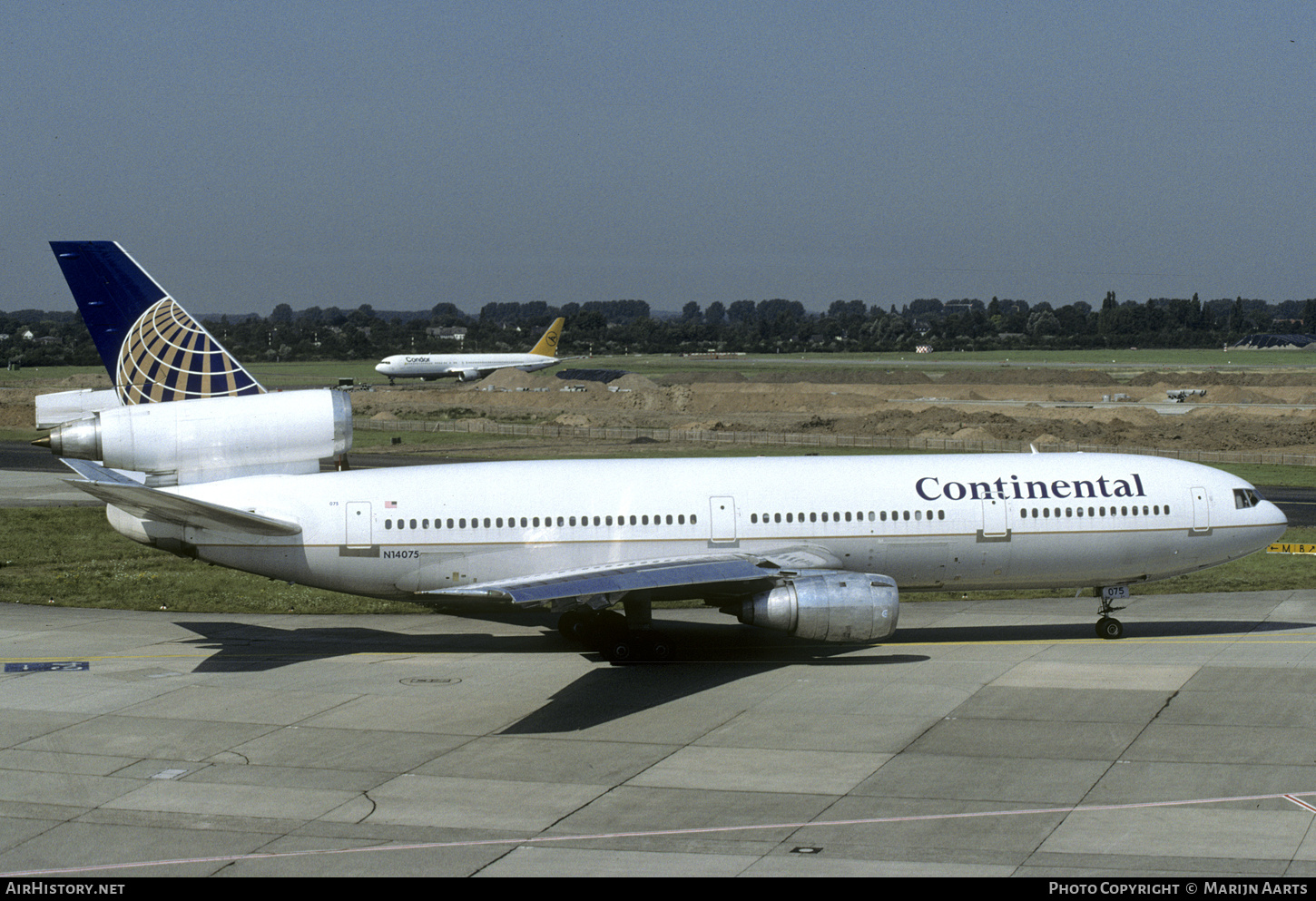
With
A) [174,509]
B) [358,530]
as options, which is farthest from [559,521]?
[174,509]

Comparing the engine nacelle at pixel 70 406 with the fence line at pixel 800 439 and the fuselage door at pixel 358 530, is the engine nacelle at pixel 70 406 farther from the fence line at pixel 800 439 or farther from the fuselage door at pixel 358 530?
the fence line at pixel 800 439

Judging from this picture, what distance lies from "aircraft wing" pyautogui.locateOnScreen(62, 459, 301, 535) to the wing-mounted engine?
44 cm

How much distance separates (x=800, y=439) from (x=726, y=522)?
60.6 m

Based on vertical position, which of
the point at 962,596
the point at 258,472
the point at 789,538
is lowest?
the point at 962,596

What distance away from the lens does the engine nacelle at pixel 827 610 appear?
91.0 feet

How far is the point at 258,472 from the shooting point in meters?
31.1

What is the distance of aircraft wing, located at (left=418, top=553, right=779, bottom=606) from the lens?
26.3 metres

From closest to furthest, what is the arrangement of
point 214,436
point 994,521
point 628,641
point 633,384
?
1. point 628,641
2. point 214,436
3. point 994,521
4. point 633,384

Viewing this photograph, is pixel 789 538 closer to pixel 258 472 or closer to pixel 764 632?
pixel 764 632

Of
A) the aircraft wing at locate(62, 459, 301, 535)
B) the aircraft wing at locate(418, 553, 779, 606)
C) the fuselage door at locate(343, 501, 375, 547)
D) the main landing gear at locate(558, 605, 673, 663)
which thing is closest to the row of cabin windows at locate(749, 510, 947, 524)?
the aircraft wing at locate(418, 553, 779, 606)

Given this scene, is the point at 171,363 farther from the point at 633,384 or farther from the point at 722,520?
the point at 633,384

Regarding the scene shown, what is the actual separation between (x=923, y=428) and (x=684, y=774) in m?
76.9

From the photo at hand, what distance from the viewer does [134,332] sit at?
31.3 meters
